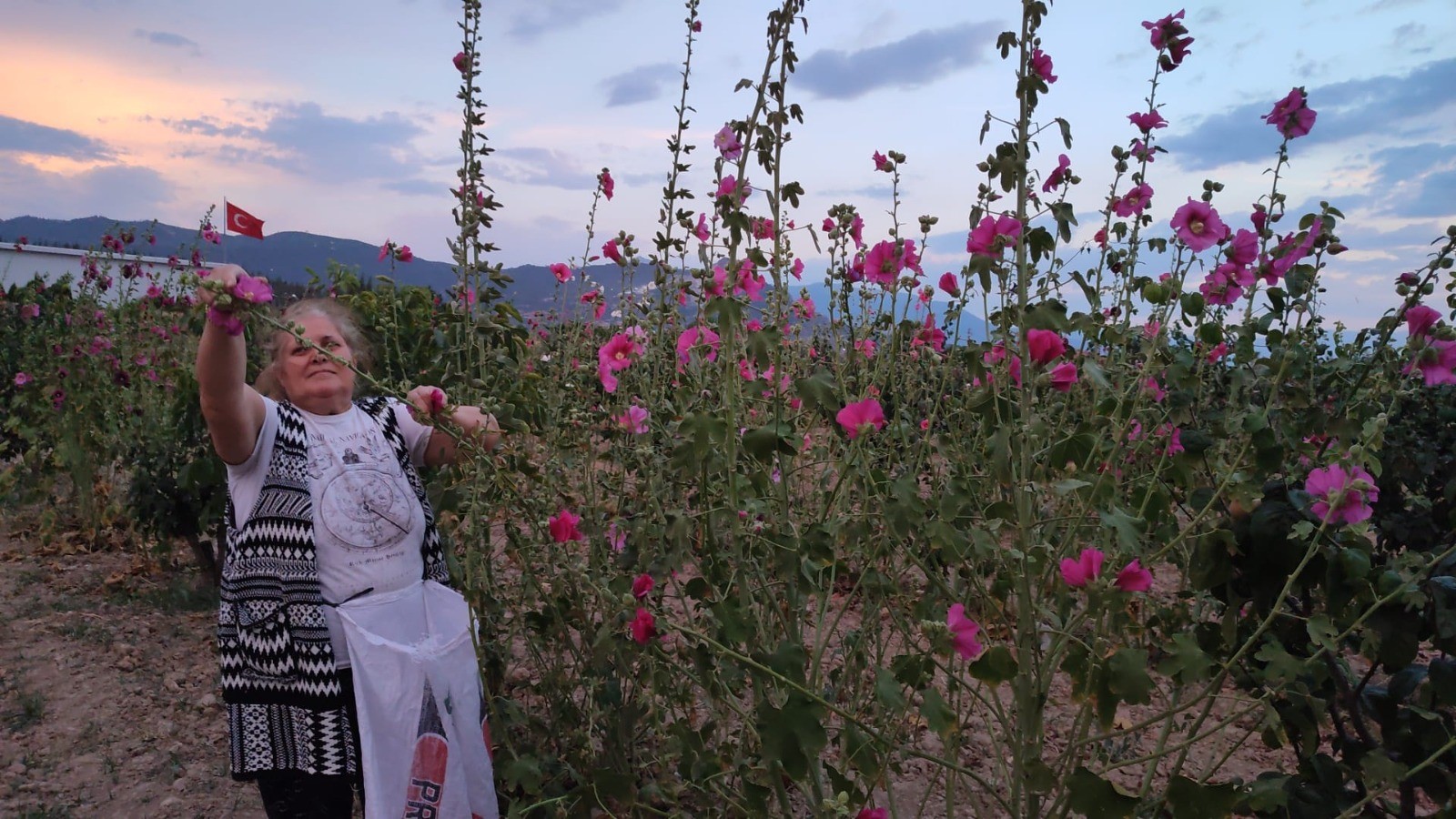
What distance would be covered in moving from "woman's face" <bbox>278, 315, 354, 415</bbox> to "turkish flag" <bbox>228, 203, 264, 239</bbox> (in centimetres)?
93

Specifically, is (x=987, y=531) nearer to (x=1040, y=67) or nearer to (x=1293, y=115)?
(x=1040, y=67)

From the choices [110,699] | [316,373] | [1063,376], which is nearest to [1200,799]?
Result: [1063,376]

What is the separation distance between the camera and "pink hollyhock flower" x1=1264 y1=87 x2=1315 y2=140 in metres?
2.00

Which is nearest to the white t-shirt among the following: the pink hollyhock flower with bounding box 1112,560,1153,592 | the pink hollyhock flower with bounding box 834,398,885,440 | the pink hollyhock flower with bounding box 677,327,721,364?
the pink hollyhock flower with bounding box 677,327,721,364

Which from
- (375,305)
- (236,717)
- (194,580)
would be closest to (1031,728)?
(236,717)

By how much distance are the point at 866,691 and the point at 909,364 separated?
1.20 m

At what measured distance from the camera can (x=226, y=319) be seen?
5.09 feet

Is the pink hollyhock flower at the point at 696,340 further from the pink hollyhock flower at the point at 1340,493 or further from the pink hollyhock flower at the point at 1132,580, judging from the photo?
the pink hollyhock flower at the point at 1340,493

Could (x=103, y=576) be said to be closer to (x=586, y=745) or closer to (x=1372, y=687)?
(x=586, y=745)

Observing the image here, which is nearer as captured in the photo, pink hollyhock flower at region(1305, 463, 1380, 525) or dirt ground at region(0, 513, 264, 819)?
pink hollyhock flower at region(1305, 463, 1380, 525)

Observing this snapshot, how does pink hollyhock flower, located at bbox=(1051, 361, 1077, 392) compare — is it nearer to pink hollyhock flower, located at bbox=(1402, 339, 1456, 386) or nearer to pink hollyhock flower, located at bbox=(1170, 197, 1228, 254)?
pink hollyhock flower, located at bbox=(1170, 197, 1228, 254)

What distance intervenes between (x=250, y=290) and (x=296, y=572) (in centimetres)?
74

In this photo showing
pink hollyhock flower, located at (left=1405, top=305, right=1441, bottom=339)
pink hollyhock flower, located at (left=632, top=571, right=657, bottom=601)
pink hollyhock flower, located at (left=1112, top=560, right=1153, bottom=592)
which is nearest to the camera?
pink hollyhock flower, located at (left=1112, top=560, right=1153, bottom=592)

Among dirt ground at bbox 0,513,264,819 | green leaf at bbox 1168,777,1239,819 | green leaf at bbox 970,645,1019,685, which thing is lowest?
dirt ground at bbox 0,513,264,819
